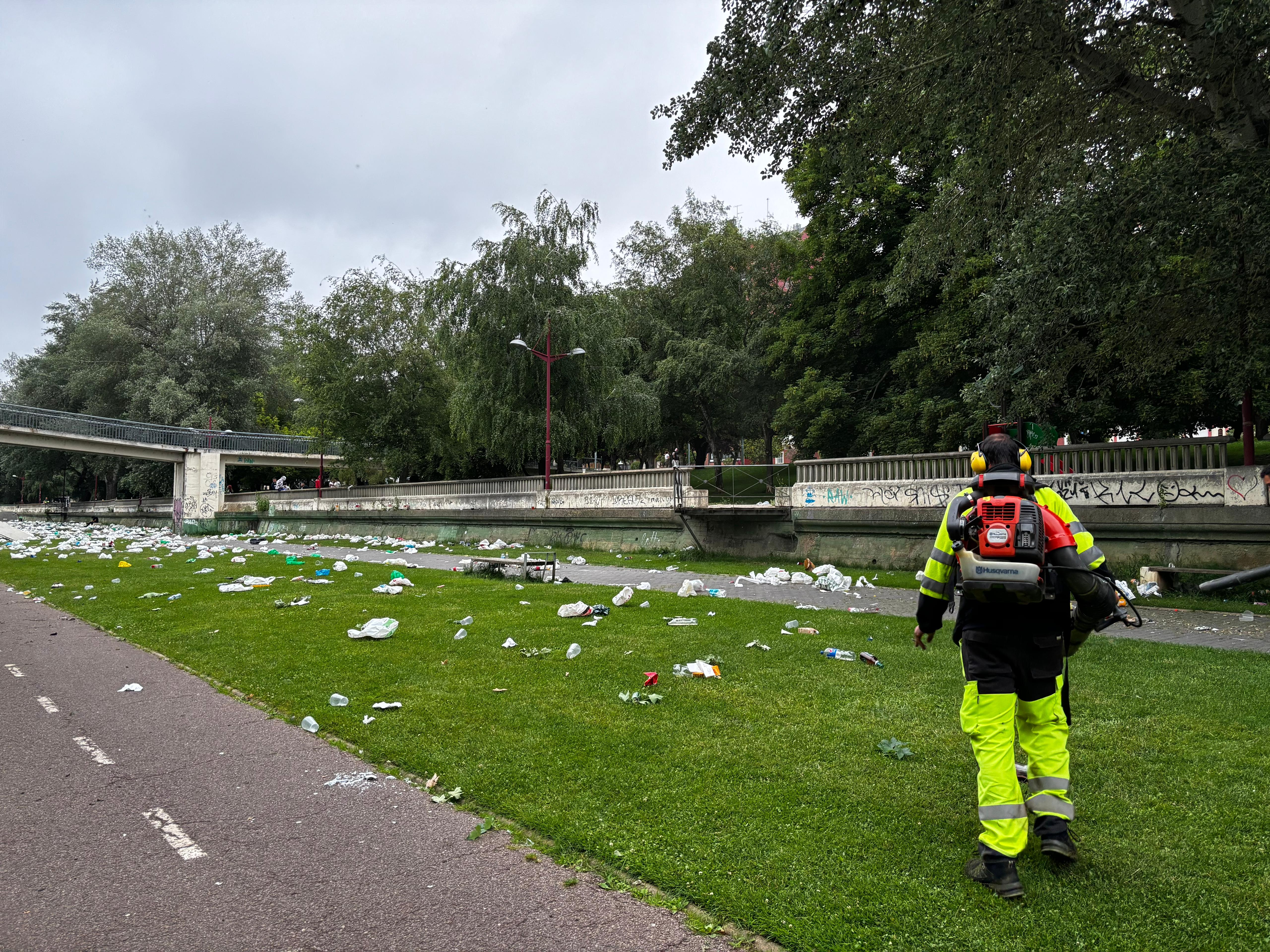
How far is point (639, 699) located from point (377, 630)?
4.17 meters

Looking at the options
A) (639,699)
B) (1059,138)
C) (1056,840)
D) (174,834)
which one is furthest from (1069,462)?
(174,834)

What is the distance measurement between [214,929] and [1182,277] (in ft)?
49.4

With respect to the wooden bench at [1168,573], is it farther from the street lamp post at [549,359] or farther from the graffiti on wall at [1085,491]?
the street lamp post at [549,359]

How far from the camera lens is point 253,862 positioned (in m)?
3.54

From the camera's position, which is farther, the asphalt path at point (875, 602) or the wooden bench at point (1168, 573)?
the wooden bench at point (1168, 573)

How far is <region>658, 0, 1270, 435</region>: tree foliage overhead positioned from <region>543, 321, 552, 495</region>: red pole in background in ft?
49.5

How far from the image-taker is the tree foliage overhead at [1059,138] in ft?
30.1

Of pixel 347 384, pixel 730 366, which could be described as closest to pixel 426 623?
pixel 730 366

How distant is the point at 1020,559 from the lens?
338 centimetres

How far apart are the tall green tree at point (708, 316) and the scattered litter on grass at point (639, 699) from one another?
Result: 25781 mm

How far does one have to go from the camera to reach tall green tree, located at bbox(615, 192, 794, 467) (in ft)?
112

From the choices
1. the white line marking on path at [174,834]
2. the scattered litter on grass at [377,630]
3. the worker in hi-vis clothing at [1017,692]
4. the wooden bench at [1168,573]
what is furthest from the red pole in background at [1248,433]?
the white line marking on path at [174,834]

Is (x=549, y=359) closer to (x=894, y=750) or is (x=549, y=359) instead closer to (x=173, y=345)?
(x=894, y=750)

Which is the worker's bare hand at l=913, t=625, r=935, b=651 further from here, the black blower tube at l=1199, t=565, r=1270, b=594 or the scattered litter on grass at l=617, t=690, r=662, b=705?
the scattered litter on grass at l=617, t=690, r=662, b=705
